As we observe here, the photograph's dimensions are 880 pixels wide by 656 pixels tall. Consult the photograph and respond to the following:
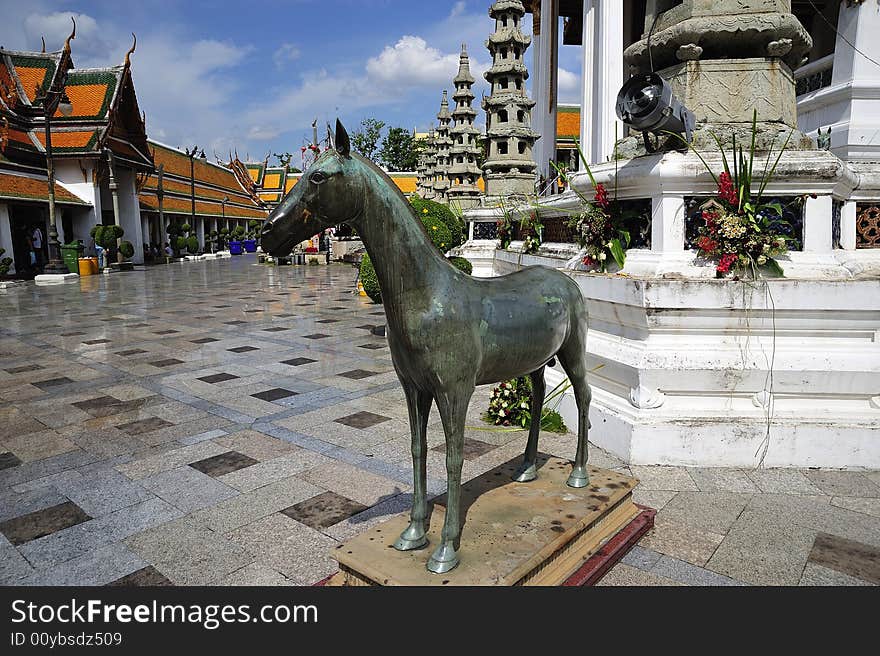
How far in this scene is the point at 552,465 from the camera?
3.85m

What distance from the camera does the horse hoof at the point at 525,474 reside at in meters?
3.57

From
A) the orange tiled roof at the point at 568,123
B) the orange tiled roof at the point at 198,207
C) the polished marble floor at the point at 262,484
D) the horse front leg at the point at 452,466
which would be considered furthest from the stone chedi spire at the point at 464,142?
the horse front leg at the point at 452,466

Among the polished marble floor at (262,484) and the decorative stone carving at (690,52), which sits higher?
the decorative stone carving at (690,52)

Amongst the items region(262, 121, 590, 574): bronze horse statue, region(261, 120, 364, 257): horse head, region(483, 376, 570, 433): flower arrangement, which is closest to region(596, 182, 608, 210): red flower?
region(483, 376, 570, 433): flower arrangement

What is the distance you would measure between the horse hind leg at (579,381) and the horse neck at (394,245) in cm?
111

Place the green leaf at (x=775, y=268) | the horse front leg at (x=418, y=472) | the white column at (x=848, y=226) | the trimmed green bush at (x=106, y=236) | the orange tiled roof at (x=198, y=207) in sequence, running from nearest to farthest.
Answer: the horse front leg at (x=418, y=472) → the green leaf at (x=775, y=268) → the white column at (x=848, y=226) → the trimmed green bush at (x=106, y=236) → the orange tiled roof at (x=198, y=207)

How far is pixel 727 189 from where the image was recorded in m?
4.49

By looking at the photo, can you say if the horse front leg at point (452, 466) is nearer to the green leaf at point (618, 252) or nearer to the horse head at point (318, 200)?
the horse head at point (318, 200)

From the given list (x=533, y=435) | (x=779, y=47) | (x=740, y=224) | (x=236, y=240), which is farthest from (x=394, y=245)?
(x=236, y=240)

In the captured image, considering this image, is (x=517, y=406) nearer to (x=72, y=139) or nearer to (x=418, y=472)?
(x=418, y=472)

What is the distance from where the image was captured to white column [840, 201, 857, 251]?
5.15m

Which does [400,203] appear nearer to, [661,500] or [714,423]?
[661,500]
